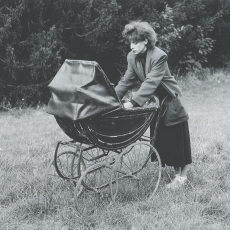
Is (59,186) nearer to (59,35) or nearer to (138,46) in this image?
(138,46)

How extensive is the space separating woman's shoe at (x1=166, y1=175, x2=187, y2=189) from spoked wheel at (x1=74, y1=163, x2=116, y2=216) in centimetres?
63

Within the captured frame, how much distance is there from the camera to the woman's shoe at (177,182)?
157 inches

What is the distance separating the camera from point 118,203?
354cm

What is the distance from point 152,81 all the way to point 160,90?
0.34 metres

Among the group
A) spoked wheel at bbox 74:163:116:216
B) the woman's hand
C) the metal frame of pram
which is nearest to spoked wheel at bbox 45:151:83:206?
the metal frame of pram

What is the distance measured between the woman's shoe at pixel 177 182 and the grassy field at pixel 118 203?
73 millimetres

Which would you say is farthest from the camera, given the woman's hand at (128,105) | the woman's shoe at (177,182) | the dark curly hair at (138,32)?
the woman's shoe at (177,182)

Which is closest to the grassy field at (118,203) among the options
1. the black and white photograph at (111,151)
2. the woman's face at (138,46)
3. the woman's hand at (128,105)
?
the black and white photograph at (111,151)

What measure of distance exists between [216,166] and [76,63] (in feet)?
6.84

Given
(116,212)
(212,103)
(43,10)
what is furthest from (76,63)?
(212,103)

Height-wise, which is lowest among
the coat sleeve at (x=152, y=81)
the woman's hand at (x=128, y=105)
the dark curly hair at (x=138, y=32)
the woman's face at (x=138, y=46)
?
the woman's hand at (x=128, y=105)

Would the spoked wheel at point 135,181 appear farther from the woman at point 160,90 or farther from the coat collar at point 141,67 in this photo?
the coat collar at point 141,67

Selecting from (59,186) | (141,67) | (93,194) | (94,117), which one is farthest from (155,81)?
(59,186)

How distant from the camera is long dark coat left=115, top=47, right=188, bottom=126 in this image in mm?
3631
